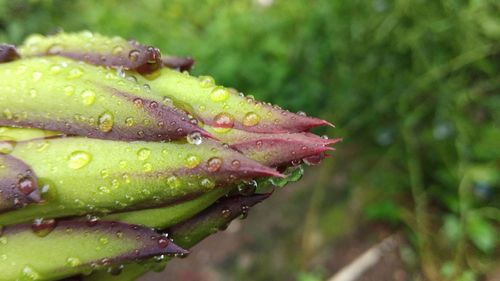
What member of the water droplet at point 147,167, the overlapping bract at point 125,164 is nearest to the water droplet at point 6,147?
the overlapping bract at point 125,164

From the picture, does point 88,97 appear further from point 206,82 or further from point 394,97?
point 394,97

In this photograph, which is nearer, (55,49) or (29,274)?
(29,274)

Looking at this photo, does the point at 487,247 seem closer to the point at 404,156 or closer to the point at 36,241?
the point at 404,156

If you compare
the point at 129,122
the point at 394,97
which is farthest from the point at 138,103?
the point at 394,97

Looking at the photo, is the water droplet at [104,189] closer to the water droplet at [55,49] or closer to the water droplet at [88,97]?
the water droplet at [88,97]

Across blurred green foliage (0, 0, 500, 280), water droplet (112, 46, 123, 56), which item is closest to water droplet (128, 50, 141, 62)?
water droplet (112, 46, 123, 56)

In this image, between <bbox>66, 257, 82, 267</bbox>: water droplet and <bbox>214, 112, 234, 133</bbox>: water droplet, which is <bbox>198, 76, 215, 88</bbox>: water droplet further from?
<bbox>66, 257, 82, 267</bbox>: water droplet

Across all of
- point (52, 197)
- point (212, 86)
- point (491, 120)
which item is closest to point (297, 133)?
point (212, 86)

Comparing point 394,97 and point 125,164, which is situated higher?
point 394,97
